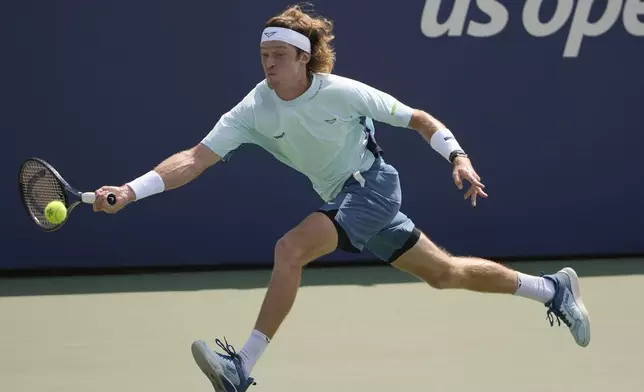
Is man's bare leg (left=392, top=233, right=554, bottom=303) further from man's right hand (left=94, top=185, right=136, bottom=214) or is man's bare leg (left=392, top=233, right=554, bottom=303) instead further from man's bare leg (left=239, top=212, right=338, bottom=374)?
man's right hand (left=94, top=185, right=136, bottom=214)

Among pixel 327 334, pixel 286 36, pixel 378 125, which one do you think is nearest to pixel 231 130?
pixel 286 36

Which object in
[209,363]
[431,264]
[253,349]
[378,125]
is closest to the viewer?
[209,363]

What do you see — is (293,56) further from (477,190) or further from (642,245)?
(642,245)

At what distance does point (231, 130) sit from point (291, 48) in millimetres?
354

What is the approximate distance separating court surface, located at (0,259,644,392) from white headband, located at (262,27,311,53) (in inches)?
47.1

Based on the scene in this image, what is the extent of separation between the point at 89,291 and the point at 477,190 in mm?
2918

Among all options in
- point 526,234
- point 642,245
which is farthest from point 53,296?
point 642,245

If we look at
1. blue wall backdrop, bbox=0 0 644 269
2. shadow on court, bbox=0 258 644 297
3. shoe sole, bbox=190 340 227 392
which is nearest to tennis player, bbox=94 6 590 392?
shoe sole, bbox=190 340 227 392

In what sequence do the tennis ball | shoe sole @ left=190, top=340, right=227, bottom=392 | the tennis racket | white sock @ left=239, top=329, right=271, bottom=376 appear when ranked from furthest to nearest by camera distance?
the tennis racket
the tennis ball
white sock @ left=239, top=329, right=271, bottom=376
shoe sole @ left=190, top=340, right=227, bottom=392

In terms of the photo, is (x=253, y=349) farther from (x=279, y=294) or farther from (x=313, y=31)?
(x=313, y=31)

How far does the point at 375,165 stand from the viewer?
4387 millimetres

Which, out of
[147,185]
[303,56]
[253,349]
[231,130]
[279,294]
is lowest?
[253,349]

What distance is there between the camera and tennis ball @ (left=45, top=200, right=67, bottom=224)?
158 inches

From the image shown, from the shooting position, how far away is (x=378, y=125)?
265 inches
